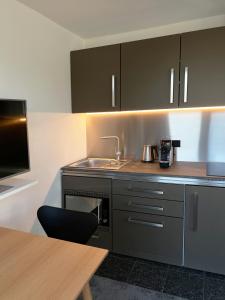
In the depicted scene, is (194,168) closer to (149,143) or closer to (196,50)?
(149,143)

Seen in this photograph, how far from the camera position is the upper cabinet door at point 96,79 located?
7.94 ft

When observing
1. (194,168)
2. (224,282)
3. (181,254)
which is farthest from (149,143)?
(224,282)

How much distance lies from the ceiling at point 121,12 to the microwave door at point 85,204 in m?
1.73

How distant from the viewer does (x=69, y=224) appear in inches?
60.0

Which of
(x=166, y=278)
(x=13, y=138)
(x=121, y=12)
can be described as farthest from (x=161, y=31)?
(x=166, y=278)

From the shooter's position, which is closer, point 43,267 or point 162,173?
point 43,267

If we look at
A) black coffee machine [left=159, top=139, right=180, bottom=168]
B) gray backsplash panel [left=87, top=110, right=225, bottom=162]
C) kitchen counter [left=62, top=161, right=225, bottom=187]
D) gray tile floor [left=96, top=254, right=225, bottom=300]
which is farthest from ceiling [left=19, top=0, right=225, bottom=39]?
gray tile floor [left=96, top=254, right=225, bottom=300]

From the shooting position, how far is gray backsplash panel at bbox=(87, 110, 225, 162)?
8.05ft

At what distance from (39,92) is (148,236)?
5.33 ft

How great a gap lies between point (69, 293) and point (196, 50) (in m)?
2.07

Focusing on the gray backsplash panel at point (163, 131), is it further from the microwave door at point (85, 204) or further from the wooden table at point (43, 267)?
the wooden table at point (43, 267)

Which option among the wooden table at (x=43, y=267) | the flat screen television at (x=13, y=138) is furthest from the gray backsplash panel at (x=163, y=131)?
the wooden table at (x=43, y=267)

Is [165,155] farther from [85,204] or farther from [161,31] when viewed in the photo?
[161,31]

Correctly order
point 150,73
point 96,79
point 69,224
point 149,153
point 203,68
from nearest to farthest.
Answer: point 69,224
point 203,68
point 150,73
point 96,79
point 149,153
